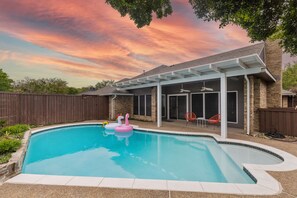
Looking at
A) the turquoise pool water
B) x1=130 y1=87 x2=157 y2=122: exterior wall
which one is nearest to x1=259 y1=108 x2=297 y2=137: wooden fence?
the turquoise pool water

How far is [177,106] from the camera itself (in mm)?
15102

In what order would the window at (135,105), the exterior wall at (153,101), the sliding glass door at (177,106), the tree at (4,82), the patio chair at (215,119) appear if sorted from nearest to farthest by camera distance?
the patio chair at (215,119), the sliding glass door at (177,106), the exterior wall at (153,101), the window at (135,105), the tree at (4,82)

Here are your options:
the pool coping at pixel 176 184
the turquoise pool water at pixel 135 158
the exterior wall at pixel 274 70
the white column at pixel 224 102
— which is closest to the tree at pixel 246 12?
the white column at pixel 224 102

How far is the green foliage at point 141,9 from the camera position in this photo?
5426mm

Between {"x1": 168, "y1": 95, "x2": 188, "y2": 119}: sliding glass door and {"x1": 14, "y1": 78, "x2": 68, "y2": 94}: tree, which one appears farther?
{"x1": 14, "y1": 78, "x2": 68, "y2": 94}: tree

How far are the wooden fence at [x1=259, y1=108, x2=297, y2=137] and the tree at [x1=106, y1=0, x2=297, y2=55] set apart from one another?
432 cm

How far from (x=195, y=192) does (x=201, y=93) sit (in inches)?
410

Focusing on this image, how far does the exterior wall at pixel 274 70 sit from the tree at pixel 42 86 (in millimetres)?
30041

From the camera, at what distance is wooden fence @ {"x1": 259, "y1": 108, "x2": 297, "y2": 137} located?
27.3 ft

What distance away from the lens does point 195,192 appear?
3277 mm

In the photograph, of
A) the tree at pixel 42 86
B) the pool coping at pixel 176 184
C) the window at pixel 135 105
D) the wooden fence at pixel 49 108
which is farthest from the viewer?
the tree at pixel 42 86

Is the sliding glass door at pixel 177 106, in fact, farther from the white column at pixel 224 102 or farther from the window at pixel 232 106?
the white column at pixel 224 102

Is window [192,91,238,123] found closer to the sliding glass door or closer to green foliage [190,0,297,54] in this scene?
the sliding glass door

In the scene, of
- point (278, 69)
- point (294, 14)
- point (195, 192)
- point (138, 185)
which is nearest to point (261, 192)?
point (195, 192)
